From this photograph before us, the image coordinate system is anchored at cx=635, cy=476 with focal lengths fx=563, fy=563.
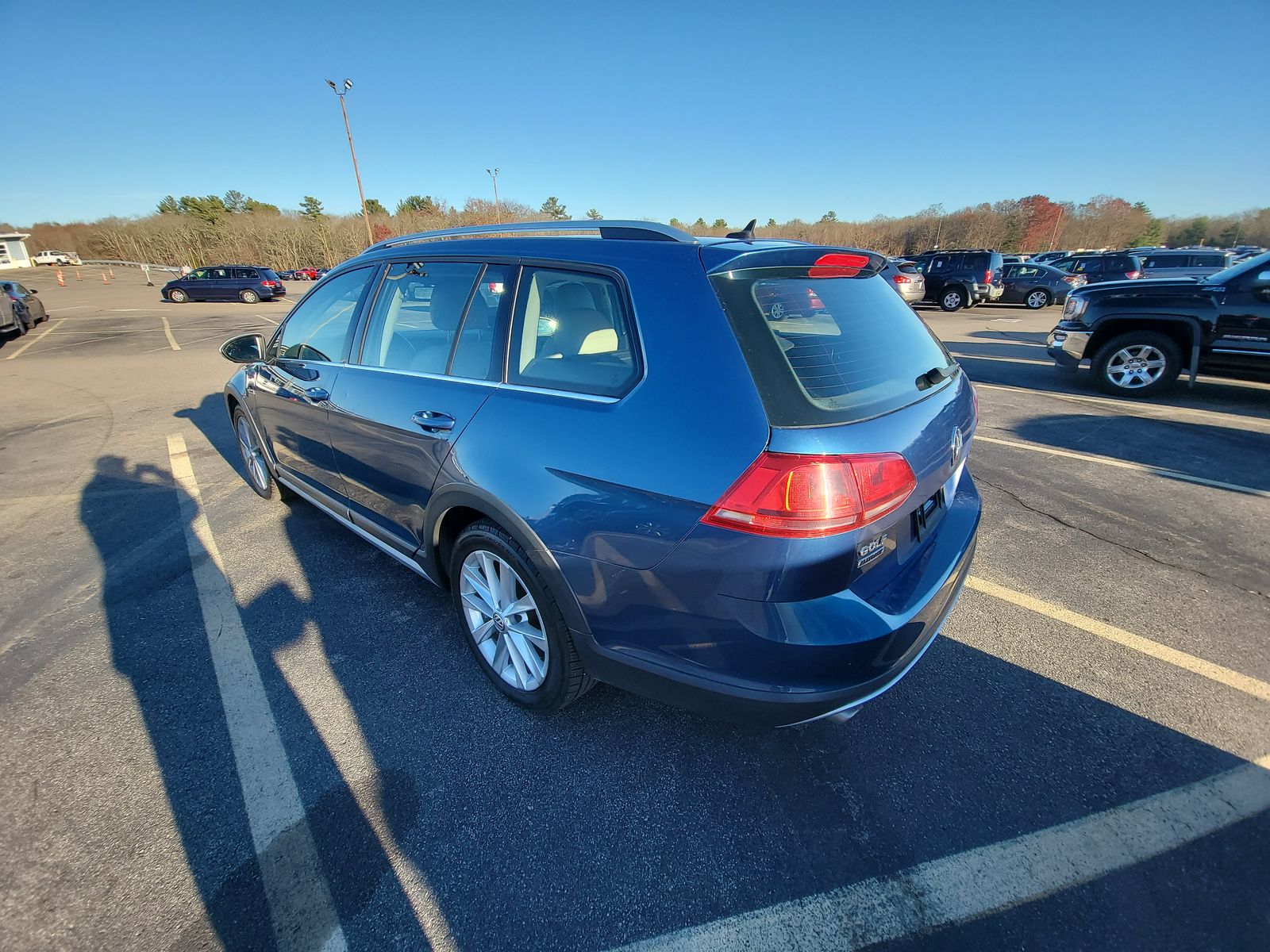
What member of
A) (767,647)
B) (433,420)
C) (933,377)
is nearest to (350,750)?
(433,420)

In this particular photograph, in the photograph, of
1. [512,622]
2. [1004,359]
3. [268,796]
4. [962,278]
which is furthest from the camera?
[962,278]

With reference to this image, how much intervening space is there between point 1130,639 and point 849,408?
2170 millimetres

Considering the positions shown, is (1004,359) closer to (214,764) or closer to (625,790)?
(625,790)

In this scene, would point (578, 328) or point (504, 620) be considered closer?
point (578, 328)

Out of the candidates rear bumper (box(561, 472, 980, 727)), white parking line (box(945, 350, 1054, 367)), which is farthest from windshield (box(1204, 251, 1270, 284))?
rear bumper (box(561, 472, 980, 727))

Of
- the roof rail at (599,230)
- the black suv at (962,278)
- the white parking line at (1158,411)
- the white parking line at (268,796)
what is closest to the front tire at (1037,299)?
the black suv at (962,278)

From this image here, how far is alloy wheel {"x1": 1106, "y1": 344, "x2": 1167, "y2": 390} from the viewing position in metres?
6.75

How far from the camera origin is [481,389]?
7.06 ft

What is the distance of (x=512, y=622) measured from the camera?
2.26 metres

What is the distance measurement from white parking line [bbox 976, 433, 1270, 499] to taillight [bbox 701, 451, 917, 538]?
4516 millimetres

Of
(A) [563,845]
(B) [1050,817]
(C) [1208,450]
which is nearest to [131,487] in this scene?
(A) [563,845]

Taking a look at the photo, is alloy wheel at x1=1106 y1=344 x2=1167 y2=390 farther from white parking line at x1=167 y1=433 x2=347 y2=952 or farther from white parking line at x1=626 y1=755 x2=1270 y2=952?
white parking line at x1=167 y1=433 x2=347 y2=952

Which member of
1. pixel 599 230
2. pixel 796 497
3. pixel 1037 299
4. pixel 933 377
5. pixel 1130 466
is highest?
pixel 599 230

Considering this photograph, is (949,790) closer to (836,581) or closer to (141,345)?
(836,581)
